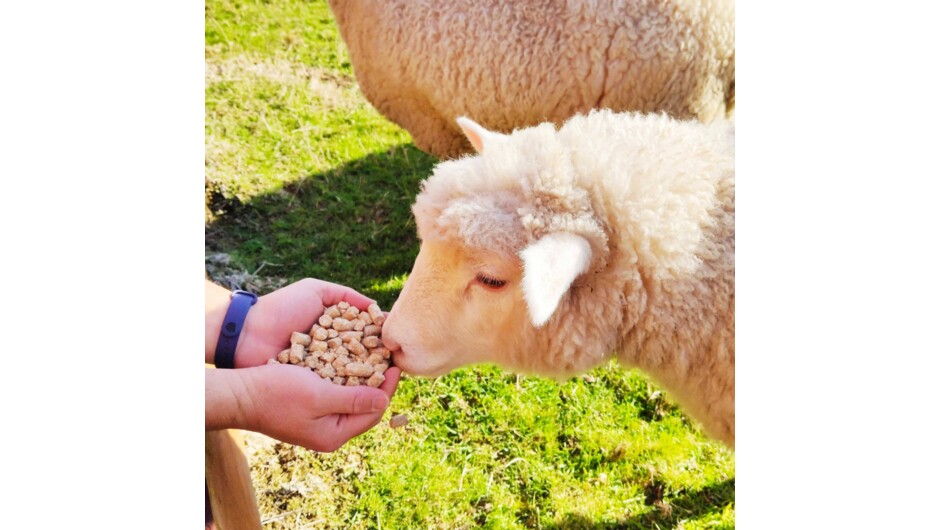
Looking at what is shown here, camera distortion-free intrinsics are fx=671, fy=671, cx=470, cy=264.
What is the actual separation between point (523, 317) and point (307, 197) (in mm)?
3366

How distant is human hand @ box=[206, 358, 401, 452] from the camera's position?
2.06 m

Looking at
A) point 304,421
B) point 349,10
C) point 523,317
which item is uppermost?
point 349,10

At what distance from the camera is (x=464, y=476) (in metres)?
3.37

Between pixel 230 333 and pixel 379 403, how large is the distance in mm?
618

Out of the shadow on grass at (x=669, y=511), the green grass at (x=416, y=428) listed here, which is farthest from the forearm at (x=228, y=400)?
the shadow on grass at (x=669, y=511)

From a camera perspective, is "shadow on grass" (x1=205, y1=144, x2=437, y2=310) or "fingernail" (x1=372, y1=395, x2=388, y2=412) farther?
"shadow on grass" (x1=205, y1=144, x2=437, y2=310)

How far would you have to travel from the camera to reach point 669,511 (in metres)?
3.19

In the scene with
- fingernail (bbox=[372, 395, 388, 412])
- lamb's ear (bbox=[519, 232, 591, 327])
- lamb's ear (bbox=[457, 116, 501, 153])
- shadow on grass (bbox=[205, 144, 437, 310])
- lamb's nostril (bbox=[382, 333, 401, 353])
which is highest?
lamb's ear (bbox=[457, 116, 501, 153])

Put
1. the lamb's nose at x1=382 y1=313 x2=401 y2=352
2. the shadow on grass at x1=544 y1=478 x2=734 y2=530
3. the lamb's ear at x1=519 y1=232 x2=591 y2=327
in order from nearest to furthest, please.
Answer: the lamb's ear at x1=519 y1=232 x2=591 y2=327 < the lamb's nose at x1=382 y1=313 x2=401 y2=352 < the shadow on grass at x1=544 y1=478 x2=734 y2=530

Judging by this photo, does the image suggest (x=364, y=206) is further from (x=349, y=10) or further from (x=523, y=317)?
(x=523, y=317)

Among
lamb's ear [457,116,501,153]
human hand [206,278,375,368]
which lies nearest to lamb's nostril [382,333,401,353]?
human hand [206,278,375,368]

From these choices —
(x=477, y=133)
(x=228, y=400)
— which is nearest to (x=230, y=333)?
(x=228, y=400)

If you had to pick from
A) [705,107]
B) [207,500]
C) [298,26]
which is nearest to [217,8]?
[298,26]

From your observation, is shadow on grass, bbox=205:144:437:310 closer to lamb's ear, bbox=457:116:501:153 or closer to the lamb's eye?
lamb's ear, bbox=457:116:501:153
